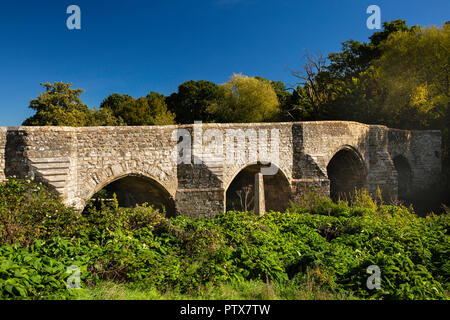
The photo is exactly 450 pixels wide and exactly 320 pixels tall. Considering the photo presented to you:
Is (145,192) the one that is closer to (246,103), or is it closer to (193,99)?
(246,103)

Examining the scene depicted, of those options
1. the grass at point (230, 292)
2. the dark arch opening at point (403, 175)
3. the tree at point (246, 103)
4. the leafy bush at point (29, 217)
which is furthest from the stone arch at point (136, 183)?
the tree at point (246, 103)

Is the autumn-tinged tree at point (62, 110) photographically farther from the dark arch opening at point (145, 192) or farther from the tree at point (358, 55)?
the tree at point (358, 55)

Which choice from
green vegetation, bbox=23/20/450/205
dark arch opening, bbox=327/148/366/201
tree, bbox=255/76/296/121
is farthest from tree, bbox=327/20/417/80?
dark arch opening, bbox=327/148/366/201

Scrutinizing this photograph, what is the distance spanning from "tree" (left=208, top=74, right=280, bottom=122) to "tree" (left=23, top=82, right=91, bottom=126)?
14.8 meters

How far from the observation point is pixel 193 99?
124ft

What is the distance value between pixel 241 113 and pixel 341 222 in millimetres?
24546

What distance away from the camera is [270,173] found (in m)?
13.5

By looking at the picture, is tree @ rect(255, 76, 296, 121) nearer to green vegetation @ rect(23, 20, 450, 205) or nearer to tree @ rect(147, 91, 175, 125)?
green vegetation @ rect(23, 20, 450, 205)

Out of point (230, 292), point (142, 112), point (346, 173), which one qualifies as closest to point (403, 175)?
point (346, 173)

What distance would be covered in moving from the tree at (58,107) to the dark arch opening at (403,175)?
23532 mm
